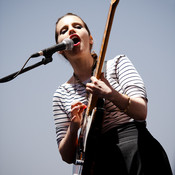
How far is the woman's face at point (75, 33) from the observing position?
1.44 metres

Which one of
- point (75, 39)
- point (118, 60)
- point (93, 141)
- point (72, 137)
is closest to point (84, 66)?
point (75, 39)

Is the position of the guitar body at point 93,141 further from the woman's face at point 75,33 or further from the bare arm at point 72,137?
the woman's face at point 75,33

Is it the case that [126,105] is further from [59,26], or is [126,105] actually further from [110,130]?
[59,26]

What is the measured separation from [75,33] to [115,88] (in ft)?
1.56

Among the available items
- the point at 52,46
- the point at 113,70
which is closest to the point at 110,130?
the point at 113,70

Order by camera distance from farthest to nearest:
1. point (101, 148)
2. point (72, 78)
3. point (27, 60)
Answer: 1. point (72, 78)
2. point (27, 60)
3. point (101, 148)

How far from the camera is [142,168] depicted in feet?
3.26

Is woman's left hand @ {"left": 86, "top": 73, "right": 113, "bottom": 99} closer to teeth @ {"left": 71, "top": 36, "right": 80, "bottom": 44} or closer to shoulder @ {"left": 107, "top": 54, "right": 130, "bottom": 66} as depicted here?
shoulder @ {"left": 107, "top": 54, "right": 130, "bottom": 66}

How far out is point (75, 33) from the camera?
1476 millimetres

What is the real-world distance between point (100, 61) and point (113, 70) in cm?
21

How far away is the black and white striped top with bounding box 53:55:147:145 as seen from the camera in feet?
3.78

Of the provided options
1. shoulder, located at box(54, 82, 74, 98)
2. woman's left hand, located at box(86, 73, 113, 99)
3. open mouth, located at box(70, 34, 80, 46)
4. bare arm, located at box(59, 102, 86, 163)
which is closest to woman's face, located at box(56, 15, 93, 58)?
open mouth, located at box(70, 34, 80, 46)

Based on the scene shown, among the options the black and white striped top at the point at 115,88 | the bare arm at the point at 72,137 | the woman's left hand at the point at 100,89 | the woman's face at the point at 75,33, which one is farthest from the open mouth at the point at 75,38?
the woman's left hand at the point at 100,89

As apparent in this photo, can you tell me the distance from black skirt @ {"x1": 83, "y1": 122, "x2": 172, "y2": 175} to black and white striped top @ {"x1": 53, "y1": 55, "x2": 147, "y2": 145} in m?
0.07
